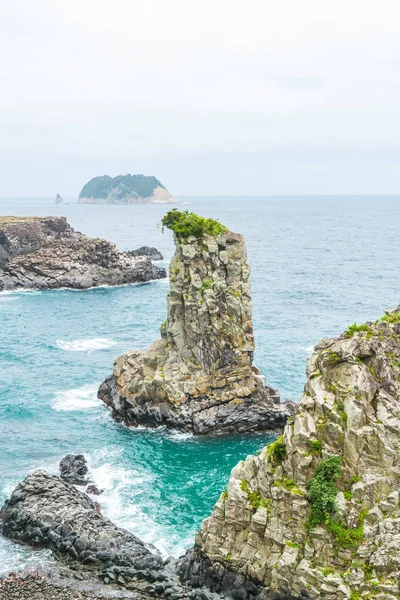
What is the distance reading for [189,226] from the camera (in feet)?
230

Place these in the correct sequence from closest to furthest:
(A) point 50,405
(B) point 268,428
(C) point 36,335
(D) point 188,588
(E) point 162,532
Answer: (D) point 188,588 < (E) point 162,532 < (B) point 268,428 < (A) point 50,405 < (C) point 36,335

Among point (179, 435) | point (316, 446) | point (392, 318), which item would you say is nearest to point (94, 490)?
point (179, 435)

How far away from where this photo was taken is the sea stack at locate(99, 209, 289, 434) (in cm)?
6656

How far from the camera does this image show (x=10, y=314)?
381 ft

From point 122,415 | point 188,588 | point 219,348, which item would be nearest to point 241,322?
point 219,348

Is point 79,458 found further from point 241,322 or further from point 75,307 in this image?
point 75,307

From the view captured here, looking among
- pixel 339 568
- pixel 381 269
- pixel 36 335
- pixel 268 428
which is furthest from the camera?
pixel 381 269

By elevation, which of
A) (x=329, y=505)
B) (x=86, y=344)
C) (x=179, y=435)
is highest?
(x=329, y=505)

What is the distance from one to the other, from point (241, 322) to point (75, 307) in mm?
59819

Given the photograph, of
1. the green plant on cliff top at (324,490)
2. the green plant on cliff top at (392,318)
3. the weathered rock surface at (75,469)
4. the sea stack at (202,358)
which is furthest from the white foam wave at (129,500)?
the green plant on cliff top at (392,318)

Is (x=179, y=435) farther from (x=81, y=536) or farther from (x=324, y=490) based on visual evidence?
(x=324, y=490)

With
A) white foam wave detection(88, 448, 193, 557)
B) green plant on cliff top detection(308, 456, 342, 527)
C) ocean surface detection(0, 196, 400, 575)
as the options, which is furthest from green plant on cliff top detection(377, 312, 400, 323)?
white foam wave detection(88, 448, 193, 557)

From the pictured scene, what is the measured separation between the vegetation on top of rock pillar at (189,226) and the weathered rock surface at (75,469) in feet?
85.7

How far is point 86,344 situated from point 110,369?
13904 mm
